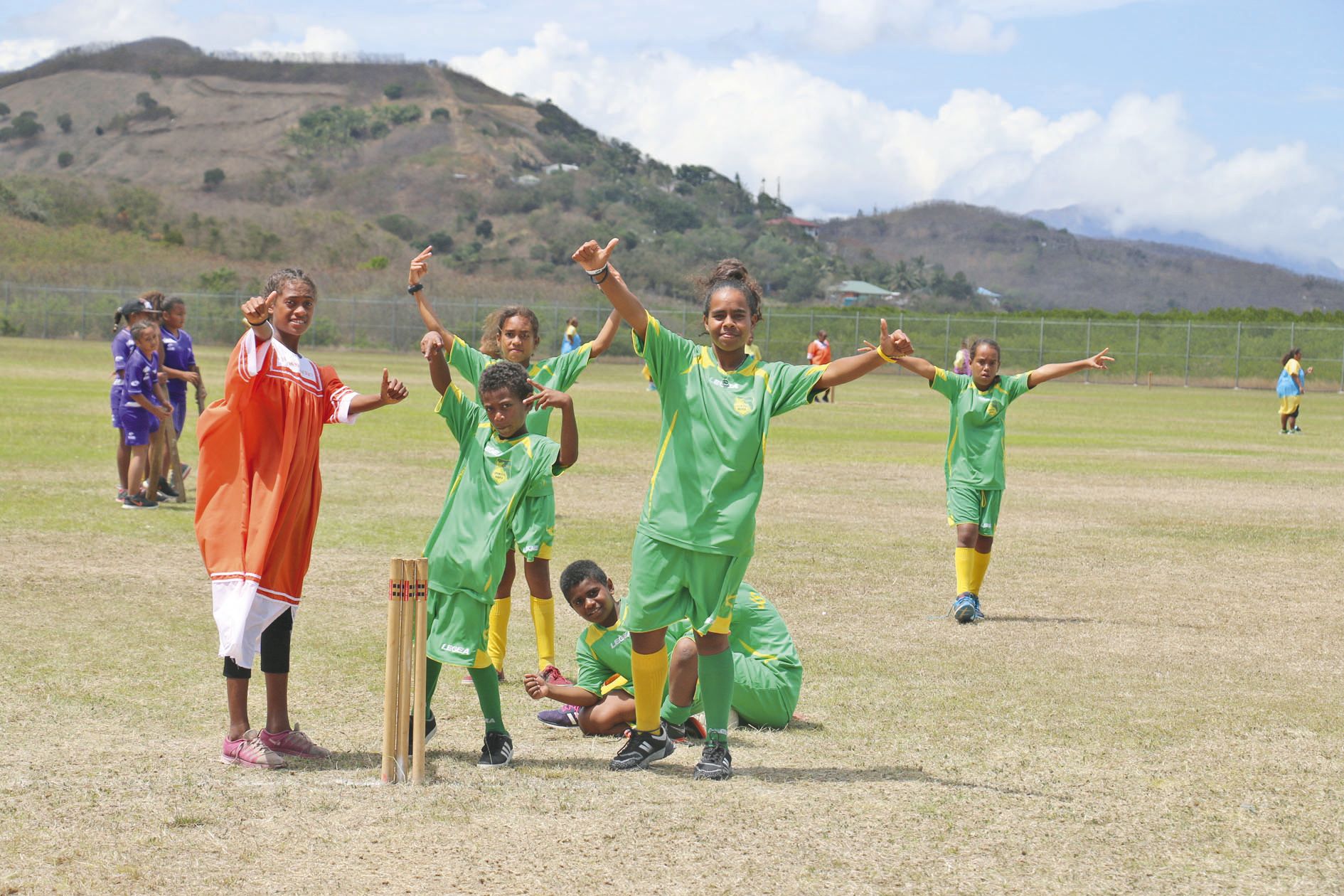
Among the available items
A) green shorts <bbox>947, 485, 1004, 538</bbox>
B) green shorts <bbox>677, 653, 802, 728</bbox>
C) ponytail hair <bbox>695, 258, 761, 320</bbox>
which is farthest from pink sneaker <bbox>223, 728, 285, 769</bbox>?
green shorts <bbox>947, 485, 1004, 538</bbox>

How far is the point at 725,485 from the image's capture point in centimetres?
573

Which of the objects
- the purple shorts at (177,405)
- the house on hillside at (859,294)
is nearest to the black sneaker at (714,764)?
the purple shorts at (177,405)

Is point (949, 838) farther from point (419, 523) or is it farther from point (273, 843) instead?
point (419, 523)

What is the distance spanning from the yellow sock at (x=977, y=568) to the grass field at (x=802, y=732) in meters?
0.34

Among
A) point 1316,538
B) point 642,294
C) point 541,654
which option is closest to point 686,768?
point 541,654

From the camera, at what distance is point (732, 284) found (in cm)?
600

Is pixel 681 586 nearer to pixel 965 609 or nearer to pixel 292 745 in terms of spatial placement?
pixel 292 745

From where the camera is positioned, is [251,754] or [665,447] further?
[665,447]

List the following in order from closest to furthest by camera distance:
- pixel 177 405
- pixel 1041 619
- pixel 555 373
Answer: pixel 555 373, pixel 1041 619, pixel 177 405

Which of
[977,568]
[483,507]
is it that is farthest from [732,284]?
[977,568]

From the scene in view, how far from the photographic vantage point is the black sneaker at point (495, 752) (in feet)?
19.2

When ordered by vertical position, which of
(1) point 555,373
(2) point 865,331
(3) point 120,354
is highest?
(2) point 865,331

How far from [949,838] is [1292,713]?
3.00 meters

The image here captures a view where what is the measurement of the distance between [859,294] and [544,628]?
11886 centimetres
